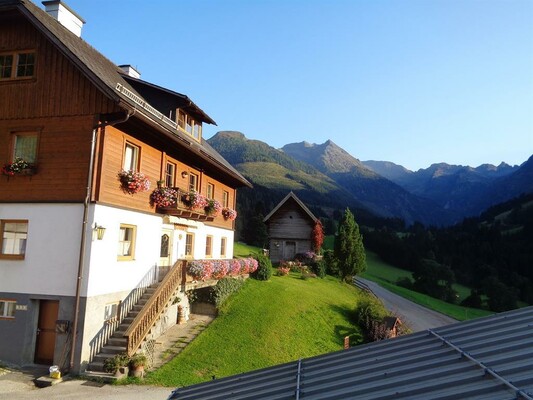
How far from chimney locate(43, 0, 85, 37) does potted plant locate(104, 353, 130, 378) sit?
15963mm

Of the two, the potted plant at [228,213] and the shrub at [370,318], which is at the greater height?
the potted plant at [228,213]

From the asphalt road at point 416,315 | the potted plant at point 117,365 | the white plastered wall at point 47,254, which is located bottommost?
the asphalt road at point 416,315

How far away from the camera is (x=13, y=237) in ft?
51.8

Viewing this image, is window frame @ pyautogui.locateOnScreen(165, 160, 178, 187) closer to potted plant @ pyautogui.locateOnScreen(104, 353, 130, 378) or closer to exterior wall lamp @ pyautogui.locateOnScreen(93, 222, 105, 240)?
exterior wall lamp @ pyautogui.locateOnScreen(93, 222, 105, 240)

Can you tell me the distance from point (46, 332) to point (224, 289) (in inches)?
386

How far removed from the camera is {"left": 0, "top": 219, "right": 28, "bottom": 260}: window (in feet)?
51.2

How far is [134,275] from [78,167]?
4.98m

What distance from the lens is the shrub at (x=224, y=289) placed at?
73.7 feet

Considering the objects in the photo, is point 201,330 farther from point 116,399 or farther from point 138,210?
point 116,399

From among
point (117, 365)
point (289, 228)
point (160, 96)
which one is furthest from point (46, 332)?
point (289, 228)

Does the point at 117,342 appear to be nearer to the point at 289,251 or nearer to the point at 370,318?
the point at 370,318

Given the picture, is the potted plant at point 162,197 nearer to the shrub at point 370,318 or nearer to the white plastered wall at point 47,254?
the white plastered wall at point 47,254

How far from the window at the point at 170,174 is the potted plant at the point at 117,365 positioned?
8.51 metres

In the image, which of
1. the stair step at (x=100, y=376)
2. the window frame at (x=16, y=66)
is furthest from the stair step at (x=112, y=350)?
the window frame at (x=16, y=66)
